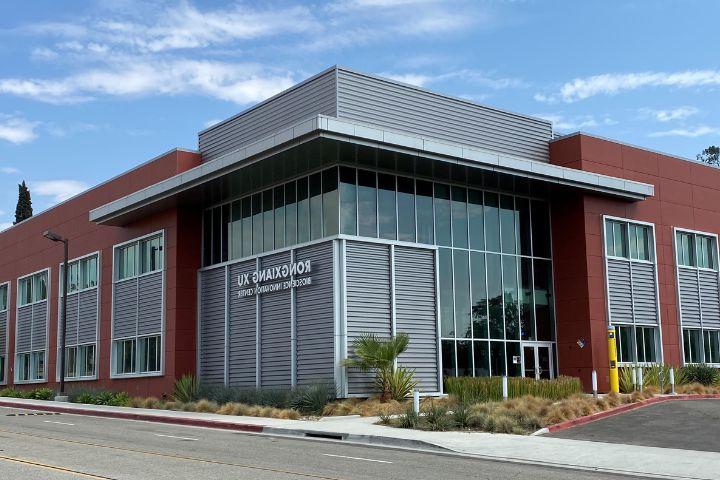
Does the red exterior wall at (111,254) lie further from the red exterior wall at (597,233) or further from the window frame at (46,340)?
the red exterior wall at (597,233)

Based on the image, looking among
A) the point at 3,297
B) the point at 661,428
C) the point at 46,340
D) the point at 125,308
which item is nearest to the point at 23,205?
the point at 3,297

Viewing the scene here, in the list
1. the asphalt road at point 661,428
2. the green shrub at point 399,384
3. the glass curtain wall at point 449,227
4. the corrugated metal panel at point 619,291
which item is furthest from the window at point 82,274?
the asphalt road at point 661,428

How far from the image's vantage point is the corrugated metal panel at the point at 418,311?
1141 inches

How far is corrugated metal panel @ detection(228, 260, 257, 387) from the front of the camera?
31188mm

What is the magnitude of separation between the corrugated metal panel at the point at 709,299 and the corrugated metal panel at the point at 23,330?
34.5 metres

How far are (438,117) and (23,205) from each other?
50.9 meters

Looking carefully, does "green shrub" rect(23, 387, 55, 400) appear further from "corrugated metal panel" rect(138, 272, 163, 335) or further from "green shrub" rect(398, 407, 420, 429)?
"green shrub" rect(398, 407, 420, 429)

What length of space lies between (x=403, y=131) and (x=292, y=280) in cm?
660

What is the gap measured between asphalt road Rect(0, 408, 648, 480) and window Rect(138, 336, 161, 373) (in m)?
13.5

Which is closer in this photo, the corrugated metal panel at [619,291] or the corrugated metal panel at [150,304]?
the corrugated metal panel at [619,291]

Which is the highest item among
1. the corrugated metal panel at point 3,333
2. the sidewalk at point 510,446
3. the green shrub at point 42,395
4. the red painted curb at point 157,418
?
the corrugated metal panel at point 3,333

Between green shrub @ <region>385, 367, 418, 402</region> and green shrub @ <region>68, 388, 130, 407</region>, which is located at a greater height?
green shrub @ <region>385, 367, 418, 402</region>

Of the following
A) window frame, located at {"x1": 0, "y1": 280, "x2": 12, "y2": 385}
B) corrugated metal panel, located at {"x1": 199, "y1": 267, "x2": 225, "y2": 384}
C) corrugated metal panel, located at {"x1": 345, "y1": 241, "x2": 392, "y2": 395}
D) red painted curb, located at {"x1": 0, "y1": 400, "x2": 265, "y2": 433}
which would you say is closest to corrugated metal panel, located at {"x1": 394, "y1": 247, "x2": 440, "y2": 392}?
corrugated metal panel, located at {"x1": 345, "y1": 241, "x2": 392, "y2": 395}

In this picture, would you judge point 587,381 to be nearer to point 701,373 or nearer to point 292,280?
point 701,373
